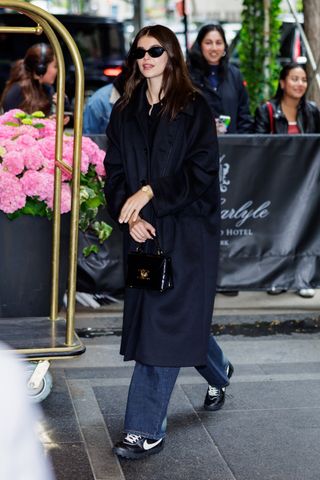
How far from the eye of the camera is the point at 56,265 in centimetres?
479

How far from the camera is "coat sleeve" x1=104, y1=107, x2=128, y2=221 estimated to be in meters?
4.61

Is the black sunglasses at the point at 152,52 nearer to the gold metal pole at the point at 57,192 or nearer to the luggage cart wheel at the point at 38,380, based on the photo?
the gold metal pole at the point at 57,192

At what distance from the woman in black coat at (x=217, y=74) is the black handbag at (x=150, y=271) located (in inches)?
130

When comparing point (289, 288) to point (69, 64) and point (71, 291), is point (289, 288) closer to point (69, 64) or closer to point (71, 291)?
point (71, 291)

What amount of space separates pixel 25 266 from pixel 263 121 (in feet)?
10.2

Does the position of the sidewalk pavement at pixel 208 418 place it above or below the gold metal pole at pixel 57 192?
below

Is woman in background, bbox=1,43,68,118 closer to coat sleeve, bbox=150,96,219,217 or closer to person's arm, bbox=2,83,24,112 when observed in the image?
person's arm, bbox=2,83,24,112

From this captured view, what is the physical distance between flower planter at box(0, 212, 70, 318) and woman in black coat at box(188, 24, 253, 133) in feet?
8.71

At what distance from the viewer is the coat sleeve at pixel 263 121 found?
25.6 feet

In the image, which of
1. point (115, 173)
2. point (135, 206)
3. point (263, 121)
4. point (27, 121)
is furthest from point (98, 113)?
point (135, 206)

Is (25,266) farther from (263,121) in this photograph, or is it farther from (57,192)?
(263,121)

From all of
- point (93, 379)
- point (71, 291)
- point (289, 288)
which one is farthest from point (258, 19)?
point (71, 291)

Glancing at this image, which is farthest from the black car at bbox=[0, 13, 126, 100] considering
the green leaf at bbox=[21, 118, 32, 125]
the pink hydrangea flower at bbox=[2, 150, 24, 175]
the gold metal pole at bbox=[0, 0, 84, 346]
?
the gold metal pole at bbox=[0, 0, 84, 346]

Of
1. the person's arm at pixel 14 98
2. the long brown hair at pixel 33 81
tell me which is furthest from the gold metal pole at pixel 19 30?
the person's arm at pixel 14 98
